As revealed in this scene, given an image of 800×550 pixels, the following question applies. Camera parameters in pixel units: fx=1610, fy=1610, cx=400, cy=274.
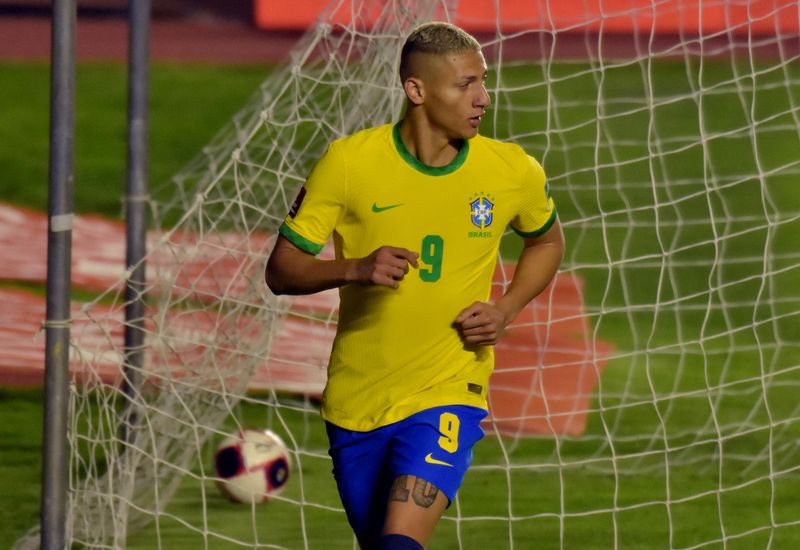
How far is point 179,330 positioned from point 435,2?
5.79 ft

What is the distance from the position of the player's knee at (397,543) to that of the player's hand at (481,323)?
545 mm

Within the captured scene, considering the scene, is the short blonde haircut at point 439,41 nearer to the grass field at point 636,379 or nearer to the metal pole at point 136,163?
the grass field at point 636,379

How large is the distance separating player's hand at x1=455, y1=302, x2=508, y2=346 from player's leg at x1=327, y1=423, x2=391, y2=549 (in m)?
0.35

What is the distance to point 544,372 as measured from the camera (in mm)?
8008

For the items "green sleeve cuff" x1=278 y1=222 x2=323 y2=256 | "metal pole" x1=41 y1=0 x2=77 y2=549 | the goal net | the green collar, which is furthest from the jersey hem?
"metal pole" x1=41 y1=0 x2=77 y2=549

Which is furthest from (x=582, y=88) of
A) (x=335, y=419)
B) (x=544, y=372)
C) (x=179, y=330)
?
(x=335, y=419)

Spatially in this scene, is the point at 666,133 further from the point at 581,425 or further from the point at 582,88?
the point at 581,425

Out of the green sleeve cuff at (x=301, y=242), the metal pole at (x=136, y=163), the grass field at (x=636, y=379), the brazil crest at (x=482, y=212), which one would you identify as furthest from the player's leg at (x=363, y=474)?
the metal pole at (x=136, y=163)

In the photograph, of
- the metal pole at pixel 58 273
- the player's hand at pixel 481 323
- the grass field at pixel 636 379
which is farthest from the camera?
the grass field at pixel 636 379

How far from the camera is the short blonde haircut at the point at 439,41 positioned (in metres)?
4.12

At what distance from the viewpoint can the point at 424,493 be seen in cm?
407

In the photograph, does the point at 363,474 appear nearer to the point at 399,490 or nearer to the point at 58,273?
the point at 399,490

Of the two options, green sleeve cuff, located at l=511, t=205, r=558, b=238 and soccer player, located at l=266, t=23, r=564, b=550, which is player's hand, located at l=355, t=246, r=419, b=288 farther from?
green sleeve cuff, located at l=511, t=205, r=558, b=238

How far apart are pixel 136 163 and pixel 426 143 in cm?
242
